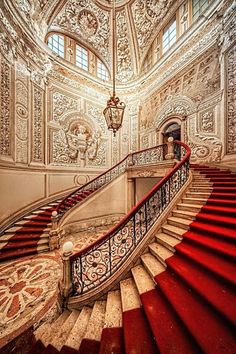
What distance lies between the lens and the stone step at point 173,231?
103 inches

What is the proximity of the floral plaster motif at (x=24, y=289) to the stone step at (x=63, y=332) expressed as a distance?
701 mm

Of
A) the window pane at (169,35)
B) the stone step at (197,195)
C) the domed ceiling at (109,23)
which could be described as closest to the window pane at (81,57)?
the domed ceiling at (109,23)

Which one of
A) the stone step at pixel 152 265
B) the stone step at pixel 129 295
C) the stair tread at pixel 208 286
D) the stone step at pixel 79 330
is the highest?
the stair tread at pixel 208 286

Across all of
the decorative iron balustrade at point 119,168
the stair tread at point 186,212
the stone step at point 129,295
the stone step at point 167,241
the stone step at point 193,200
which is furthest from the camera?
the decorative iron balustrade at point 119,168

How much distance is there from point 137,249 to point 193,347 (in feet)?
4.71

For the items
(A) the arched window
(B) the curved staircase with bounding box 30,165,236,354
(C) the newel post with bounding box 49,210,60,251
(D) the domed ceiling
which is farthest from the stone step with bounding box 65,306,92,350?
(A) the arched window

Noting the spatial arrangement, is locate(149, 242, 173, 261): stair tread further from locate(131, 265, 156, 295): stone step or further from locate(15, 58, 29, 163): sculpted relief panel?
locate(15, 58, 29, 163): sculpted relief panel

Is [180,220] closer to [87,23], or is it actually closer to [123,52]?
[123,52]

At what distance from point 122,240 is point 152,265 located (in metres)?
0.62

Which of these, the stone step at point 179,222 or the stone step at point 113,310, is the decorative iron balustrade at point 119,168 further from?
the stone step at point 113,310

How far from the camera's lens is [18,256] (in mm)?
3994

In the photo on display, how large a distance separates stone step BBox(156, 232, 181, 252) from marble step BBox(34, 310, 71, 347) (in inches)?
74.9

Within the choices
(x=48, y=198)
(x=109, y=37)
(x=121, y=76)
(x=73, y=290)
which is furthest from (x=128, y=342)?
(x=109, y=37)

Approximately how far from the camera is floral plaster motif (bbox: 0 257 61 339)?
7.58 ft
